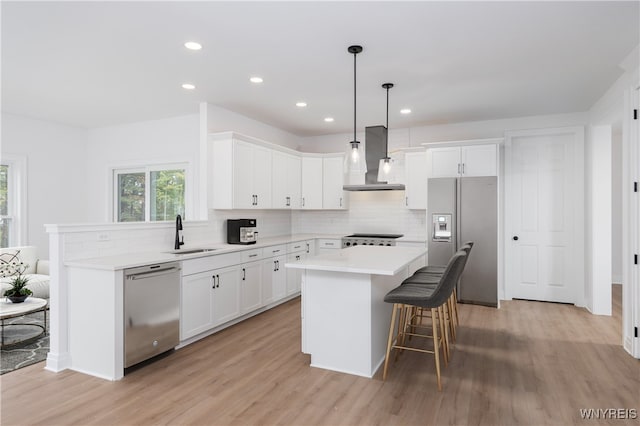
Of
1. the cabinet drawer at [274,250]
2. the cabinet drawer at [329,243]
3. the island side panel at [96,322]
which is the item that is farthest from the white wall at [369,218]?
the island side panel at [96,322]

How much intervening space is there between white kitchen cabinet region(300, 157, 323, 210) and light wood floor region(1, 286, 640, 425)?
286 centimetres

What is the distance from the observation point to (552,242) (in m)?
5.39

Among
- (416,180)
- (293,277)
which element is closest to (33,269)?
(293,277)

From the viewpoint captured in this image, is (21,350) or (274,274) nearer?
(21,350)

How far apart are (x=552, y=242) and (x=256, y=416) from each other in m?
4.78

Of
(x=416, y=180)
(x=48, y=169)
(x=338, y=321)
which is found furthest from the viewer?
(x=48, y=169)

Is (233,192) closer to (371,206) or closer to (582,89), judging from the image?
(371,206)

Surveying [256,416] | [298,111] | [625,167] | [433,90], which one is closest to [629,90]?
[625,167]

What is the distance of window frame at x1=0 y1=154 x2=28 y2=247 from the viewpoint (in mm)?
5652

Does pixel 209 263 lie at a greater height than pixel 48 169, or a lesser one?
lesser

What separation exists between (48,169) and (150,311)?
170 inches

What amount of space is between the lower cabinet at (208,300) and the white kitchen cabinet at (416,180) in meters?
2.96

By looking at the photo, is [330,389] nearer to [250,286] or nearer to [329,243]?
[250,286]

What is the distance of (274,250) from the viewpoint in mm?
5051
